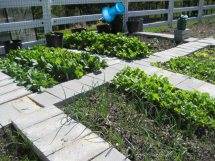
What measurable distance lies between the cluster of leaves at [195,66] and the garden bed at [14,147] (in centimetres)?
334

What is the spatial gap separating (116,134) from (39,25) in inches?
214

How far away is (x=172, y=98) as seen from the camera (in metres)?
3.77

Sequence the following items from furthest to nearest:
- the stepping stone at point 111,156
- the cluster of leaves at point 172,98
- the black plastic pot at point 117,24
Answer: the black plastic pot at point 117,24, the cluster of leaves at point 172,98, the stepping stone at point 111,156

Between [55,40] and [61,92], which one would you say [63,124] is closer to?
[61,92]

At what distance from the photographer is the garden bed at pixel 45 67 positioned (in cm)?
469

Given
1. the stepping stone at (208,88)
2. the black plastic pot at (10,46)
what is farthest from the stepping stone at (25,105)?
the black plastic pot at (10,46)

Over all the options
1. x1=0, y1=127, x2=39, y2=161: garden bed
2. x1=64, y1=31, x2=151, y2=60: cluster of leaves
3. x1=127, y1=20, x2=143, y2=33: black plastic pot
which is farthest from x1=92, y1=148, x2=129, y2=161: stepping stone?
x1=127, y1=20, x2=143, y2=33: black plastic pot


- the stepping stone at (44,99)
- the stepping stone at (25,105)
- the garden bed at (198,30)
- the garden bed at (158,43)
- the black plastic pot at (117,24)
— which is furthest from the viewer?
the garden bed at (198,30)

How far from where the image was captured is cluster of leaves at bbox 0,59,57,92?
4531mm

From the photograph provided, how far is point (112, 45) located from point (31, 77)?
2.67m

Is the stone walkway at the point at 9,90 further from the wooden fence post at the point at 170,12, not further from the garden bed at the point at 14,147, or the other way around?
the wooden fence post at the point at 170,12

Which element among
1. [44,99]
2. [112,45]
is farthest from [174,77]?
[44,99]

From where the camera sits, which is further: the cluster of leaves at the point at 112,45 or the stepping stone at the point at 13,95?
the cluster of leaves at the point at 112,45

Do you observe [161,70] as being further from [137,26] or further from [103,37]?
[137,26]
